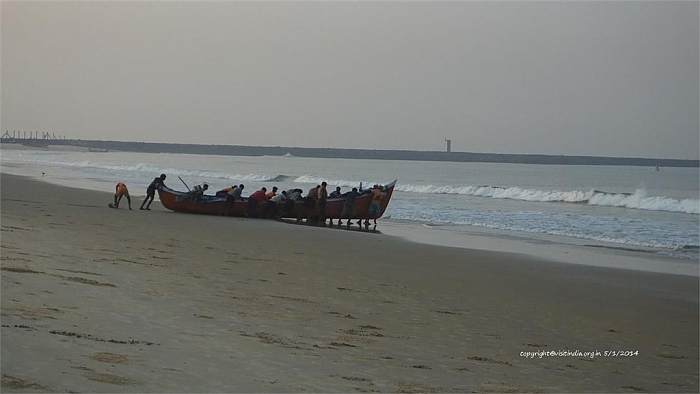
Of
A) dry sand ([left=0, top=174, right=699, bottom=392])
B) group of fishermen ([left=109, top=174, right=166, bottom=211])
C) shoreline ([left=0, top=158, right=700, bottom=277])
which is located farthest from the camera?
group of fishermen ([left=109, top=174, right=166, bottom=211])

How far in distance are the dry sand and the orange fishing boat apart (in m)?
7.66

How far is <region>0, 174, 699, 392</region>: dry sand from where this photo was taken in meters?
5.84

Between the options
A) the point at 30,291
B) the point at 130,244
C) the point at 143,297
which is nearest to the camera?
the point at 30,291

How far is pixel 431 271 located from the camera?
535 inches

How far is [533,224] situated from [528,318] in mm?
17169

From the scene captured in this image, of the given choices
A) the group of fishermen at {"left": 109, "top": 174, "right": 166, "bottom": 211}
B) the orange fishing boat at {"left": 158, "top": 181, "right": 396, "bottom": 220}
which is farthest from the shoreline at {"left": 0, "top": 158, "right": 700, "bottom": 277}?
the group of fishermen at {"left": 109, "top": 174, "right": 166, "bottom": 211}

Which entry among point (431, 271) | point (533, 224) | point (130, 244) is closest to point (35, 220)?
point (130, 244)

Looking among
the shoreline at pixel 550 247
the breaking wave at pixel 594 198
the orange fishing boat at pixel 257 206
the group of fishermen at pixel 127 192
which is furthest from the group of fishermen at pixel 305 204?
the breaking wave at pixel 594 198

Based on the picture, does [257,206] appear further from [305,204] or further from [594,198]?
[594,198]

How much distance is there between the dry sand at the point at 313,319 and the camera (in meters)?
5.84

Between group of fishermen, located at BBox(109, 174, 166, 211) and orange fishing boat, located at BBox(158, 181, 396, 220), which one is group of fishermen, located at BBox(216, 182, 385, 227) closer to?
orange fishing boat, located at BBox(158, 181, 396, 220)

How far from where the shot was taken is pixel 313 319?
8.41 meters

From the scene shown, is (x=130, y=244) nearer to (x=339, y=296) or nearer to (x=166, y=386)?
(x=339, y=296)

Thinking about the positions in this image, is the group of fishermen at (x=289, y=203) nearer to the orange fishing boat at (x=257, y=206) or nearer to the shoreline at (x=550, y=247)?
the orange fishing boat at (x=257, y=206)
